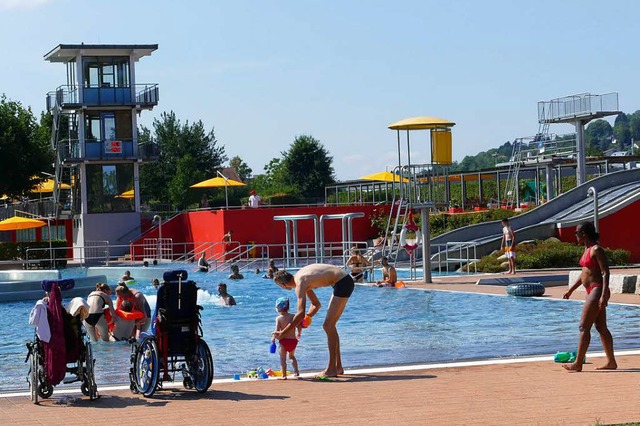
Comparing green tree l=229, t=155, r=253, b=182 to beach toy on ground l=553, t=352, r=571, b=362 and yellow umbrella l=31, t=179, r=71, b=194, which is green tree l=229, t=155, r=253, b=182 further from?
beach toy on ground l=553, t=352, r=571, b=362

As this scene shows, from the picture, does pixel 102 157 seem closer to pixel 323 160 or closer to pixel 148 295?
pixel 148 295

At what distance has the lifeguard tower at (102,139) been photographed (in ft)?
172

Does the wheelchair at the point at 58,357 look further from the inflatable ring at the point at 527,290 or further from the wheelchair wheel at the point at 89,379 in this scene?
the inflatable ring at the point at 527,290

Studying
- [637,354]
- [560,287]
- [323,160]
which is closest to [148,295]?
[560,287]

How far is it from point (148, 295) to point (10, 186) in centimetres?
2972

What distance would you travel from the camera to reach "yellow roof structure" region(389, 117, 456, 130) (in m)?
27.9

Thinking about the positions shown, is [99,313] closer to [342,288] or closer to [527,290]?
[342,288]

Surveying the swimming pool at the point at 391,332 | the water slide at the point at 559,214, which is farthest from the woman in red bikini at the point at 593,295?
the water slide at the point at 559,214

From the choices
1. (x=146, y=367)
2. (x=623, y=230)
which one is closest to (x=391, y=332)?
(x=146, y=367)

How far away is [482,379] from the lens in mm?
11484

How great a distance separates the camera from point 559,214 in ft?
128

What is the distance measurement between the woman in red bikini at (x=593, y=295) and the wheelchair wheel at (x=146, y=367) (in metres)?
4.50

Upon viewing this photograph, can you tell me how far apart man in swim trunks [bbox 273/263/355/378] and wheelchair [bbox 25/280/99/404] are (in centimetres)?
218

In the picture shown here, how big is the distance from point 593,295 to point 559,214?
27810 mm
